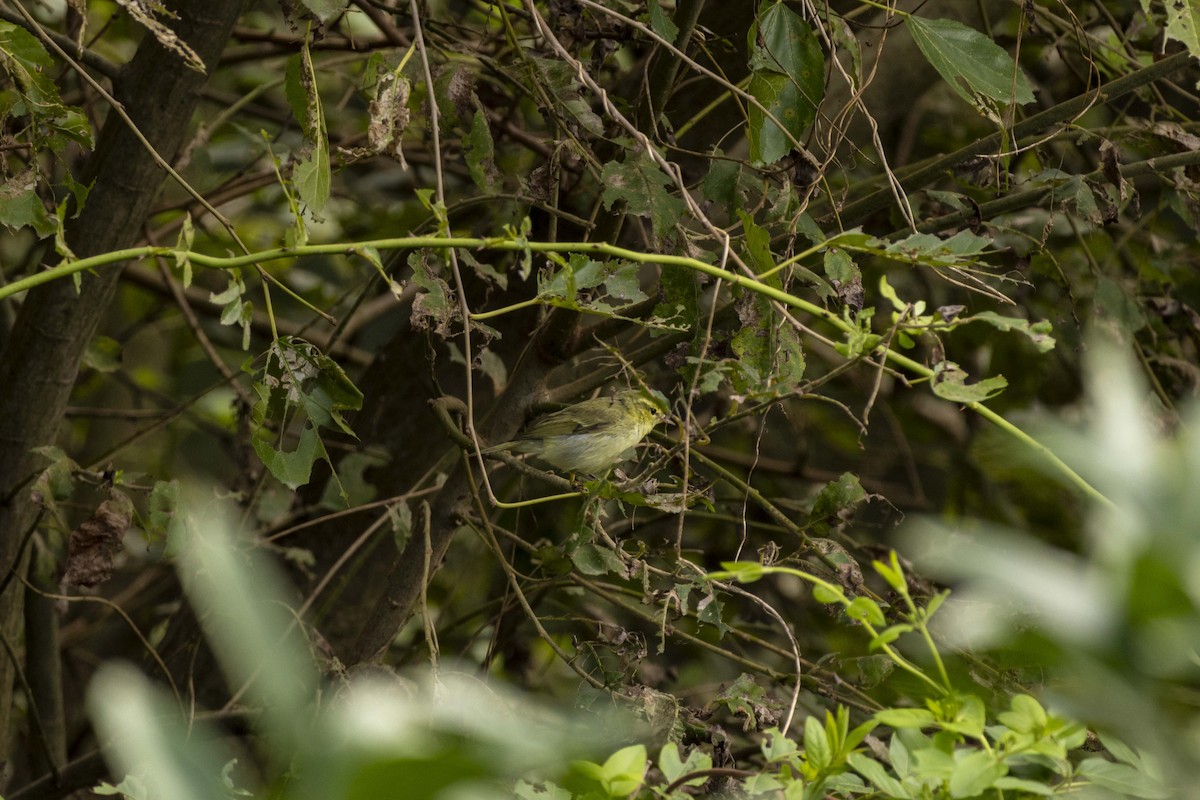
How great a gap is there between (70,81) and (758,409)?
2761 mm

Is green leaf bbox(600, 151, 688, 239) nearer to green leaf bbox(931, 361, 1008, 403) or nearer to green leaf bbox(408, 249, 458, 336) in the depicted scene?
green leaf bbox(408, 249, 458, 336)

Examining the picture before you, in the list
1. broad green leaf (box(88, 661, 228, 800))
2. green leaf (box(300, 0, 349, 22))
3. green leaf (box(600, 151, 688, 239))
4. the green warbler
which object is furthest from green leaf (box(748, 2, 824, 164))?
the green warbler

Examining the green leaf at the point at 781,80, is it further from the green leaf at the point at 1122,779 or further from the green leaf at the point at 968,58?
the green leaf at the point at 1122,779

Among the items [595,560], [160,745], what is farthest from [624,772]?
[595,560]

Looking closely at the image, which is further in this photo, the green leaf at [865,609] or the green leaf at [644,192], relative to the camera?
the green leaf at [644,192]

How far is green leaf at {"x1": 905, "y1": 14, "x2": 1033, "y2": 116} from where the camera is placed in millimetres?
1835

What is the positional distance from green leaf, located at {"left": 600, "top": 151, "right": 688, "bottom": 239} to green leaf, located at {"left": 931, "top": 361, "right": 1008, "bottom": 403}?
62cm

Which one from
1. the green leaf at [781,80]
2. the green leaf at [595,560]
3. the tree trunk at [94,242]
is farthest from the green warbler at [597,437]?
the green leaf at [781,80]

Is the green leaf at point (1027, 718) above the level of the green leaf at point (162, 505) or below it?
above

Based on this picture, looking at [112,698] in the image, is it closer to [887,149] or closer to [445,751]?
[445,751]

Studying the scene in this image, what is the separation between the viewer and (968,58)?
185 cm

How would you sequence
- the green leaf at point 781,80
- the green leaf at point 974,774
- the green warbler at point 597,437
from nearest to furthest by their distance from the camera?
the green leaf at point 974,774
the green leaf at point 781,80
the green warbler at point 597,437

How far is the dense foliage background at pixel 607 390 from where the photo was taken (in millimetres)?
576

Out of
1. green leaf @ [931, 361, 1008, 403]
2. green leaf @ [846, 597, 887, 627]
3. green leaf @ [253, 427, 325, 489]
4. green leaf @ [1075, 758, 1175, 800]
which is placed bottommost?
green leaf @ [253, 427, 325, 489]
